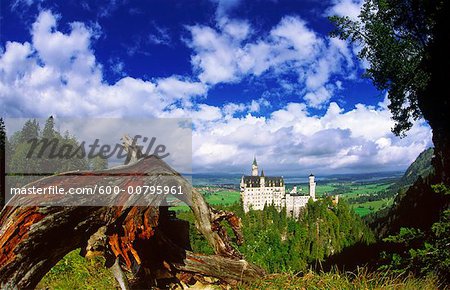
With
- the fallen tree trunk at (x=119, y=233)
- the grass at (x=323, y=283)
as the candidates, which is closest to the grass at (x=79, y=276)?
the fallen tree trunk at (x=119, y=233)

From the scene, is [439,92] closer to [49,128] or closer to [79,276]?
[79,276]

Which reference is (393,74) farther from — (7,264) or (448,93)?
(7,264)

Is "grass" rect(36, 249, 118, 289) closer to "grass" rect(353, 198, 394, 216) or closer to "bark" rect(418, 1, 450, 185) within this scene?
"bark" rect(418, 1, 450, 185)

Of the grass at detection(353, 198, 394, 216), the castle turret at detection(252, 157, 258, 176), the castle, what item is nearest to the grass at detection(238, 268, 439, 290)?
the castle

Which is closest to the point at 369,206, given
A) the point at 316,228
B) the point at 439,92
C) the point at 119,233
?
the point at 316,228

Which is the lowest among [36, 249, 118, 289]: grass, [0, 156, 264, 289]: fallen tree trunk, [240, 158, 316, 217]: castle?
[240, 158, 316, 217]: castle

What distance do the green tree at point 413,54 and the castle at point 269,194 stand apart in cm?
13534

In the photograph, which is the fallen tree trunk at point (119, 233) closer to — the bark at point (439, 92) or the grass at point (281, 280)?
the grass at point (281, 280)

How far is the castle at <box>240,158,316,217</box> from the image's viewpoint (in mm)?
150125

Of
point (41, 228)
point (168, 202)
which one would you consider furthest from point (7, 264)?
point (168, 202)

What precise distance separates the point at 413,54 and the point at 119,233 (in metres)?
12.4

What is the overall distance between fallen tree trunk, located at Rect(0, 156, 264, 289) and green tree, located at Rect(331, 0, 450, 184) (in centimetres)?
959

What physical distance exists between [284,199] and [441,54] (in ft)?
485

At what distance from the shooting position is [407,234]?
7.92 m
